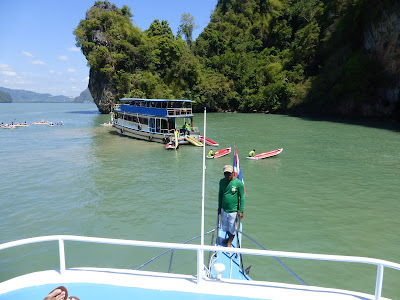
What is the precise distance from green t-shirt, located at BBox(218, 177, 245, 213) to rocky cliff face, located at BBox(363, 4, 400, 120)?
1549 inches

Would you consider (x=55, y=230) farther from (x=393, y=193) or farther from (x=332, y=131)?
(x=332, y=131)

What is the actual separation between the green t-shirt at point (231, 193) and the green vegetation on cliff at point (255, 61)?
137 feet

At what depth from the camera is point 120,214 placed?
11000mm

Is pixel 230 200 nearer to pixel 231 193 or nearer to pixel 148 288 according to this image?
pixel 231 193

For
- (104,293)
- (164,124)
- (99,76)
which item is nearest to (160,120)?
(164,124)

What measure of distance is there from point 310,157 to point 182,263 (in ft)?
52.2

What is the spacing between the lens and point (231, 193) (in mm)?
6047

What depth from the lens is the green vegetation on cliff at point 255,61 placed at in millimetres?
43656

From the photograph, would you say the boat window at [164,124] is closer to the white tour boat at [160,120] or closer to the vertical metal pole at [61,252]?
the white tour boat at [160,120]

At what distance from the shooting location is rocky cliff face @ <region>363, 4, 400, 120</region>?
33.6 m

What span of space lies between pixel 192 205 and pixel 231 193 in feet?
20.3

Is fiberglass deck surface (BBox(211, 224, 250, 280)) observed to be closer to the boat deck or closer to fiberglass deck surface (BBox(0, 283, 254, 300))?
the boat deck

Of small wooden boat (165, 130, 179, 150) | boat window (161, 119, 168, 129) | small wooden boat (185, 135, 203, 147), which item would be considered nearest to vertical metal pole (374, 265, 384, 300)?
small wooden boat (165, 130, 179, 150)

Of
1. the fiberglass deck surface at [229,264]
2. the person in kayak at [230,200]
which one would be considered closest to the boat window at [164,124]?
the fiberglass deck surface at [229,264]
